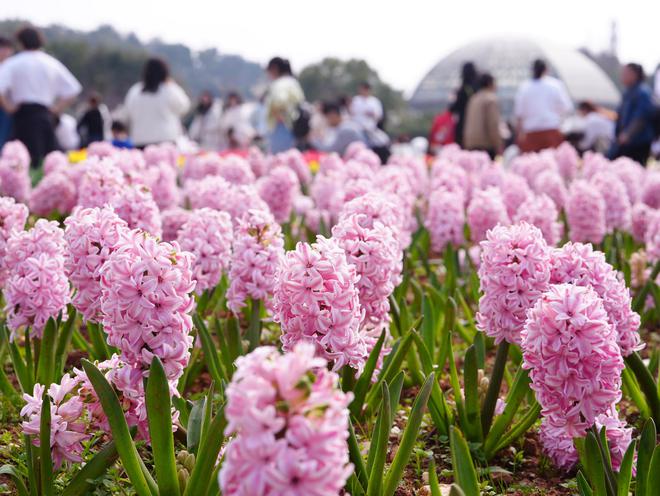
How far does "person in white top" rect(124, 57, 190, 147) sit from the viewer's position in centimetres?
1142

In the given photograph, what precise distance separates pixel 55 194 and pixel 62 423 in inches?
176

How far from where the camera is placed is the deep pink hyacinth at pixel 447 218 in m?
5.69

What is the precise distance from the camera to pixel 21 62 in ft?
33.1

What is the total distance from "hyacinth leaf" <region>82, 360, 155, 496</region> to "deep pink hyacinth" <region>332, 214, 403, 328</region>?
1.01 meters

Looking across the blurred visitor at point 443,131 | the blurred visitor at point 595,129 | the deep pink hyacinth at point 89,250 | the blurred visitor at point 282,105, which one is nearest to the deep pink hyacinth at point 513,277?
the deep pink hyacinth at point 89,250

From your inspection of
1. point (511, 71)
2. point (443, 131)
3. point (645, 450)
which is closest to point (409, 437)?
point (645, 450)

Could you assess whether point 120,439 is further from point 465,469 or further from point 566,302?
point 566,302

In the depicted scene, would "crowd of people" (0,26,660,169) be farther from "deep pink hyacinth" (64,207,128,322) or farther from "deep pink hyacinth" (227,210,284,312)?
"deep pink hyacinth" (64,207,128,322)

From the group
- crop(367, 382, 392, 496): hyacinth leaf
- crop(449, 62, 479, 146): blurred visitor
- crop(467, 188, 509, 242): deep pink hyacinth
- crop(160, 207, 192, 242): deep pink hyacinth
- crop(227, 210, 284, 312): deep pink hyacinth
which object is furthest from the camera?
crop(449, 62, 479, 146): blurred visitor

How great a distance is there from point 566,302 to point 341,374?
4.08 feet

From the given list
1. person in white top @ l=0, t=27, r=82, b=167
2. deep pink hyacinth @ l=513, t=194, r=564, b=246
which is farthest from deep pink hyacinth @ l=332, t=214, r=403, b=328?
person in white top @ l=0, t=27, r=82, b=167

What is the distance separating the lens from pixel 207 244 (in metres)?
4.00

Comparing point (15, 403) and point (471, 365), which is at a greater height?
point (471, 365)

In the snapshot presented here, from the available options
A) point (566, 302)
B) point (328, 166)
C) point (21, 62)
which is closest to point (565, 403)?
point (566, 302)
